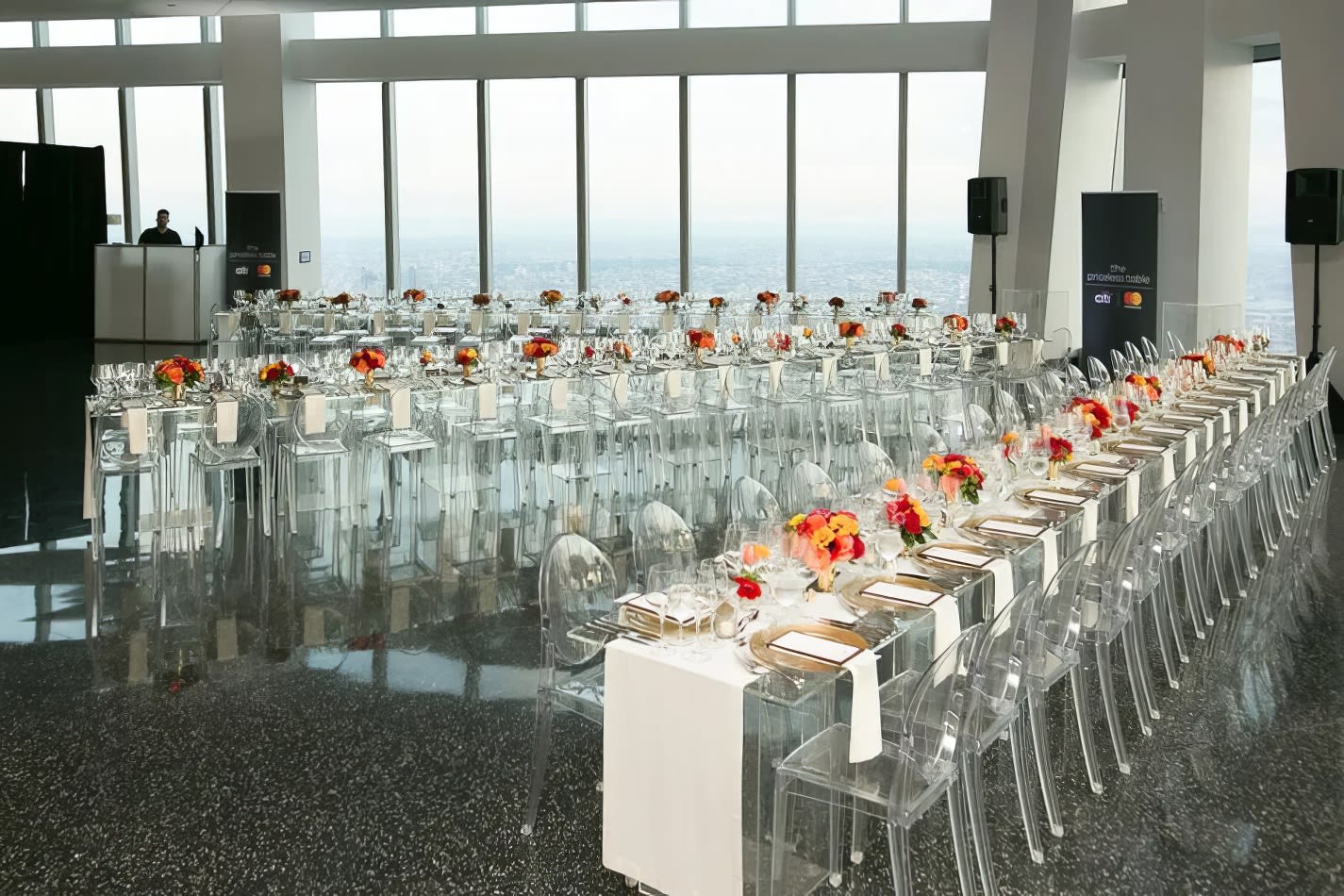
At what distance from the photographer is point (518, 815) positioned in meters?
3.72

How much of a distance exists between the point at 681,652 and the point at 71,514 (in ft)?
18.2

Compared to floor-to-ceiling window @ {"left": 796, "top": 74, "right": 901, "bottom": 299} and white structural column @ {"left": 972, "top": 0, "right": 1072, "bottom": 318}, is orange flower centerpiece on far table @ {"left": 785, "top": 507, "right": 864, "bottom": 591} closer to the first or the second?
white structural column @ {"left": 972, "top": 0, "right": 1072, "bottom": 318}

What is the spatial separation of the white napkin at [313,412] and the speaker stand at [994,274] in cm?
940

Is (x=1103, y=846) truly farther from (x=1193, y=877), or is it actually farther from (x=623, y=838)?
(x=623, y=838)

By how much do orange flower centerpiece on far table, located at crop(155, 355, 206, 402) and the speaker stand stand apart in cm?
982

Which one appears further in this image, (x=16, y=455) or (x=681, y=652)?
(x=16, y=455)

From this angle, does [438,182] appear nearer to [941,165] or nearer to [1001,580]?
[941,165]

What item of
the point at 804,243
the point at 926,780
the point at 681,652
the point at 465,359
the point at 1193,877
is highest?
the point at 804,243

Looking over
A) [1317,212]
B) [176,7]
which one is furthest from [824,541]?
[176,7]

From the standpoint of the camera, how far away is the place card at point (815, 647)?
123 inches

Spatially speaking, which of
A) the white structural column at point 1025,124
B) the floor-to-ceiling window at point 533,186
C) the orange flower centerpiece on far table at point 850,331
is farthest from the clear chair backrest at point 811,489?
the floor-to-ceiling window at point 533,186

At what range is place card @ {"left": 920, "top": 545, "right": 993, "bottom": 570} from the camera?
13.3 feet

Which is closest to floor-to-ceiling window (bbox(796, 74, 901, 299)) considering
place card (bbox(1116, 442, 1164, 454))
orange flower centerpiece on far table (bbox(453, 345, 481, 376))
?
orange flower centerpiece on far table (bbox(453, 345, 481, 376))

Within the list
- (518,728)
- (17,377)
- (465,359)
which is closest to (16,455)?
(465,359)
